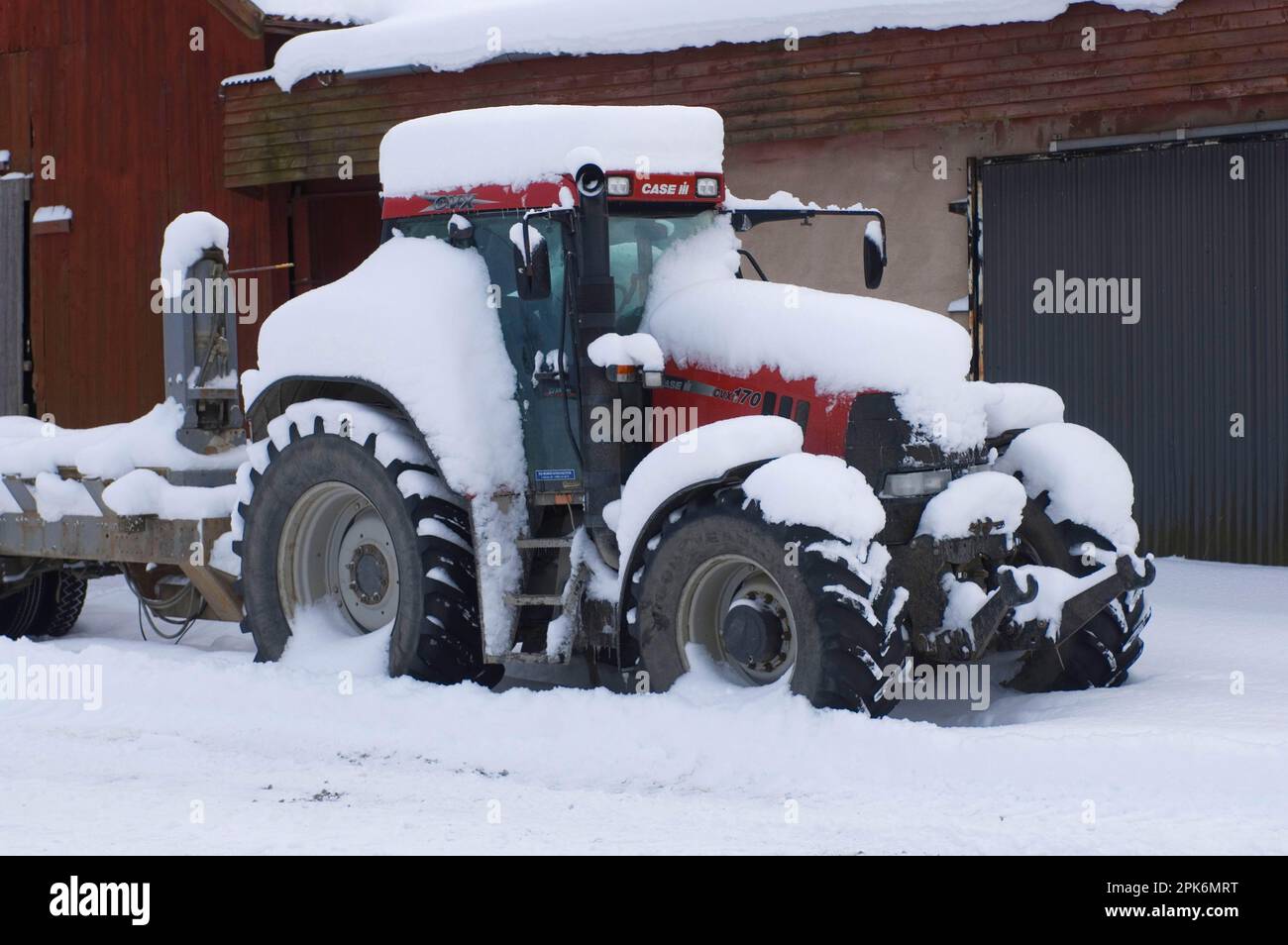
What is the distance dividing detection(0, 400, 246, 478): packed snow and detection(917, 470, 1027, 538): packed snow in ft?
14.3

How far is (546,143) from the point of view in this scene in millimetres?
7949

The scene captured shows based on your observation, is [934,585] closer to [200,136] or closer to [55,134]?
[200,136]

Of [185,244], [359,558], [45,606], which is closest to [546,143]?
[359,558]

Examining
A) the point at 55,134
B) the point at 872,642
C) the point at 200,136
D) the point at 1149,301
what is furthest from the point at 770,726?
the point at 55,134

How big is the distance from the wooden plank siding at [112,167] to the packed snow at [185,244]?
7260mm

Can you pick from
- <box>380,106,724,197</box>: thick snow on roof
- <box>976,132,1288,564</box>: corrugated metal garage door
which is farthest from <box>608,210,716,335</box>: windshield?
<box>976,132,1288,564</box>: corrugated metal garage door

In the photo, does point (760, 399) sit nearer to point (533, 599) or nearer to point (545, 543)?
point (545, 543)

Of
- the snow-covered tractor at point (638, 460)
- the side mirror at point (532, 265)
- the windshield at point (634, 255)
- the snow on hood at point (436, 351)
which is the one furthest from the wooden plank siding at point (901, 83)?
the side mirror at point (532, 265)

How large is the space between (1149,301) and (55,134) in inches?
448

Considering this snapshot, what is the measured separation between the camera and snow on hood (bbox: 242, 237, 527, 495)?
311 inches

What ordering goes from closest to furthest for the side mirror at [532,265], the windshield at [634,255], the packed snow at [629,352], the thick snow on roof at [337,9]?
the side mirror at [532,265], the packed snow at [629,352], the windshield at [634,255], the thick snow on roof at [337,9]

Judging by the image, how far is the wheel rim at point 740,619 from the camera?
22.7 ft

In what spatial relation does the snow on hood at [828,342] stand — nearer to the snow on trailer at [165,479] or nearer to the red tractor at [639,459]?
the red tractor at [639,459]

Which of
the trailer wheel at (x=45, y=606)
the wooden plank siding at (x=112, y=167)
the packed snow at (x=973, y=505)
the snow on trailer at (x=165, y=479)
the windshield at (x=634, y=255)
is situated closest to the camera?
the packed snow at (x=973, y=505)
